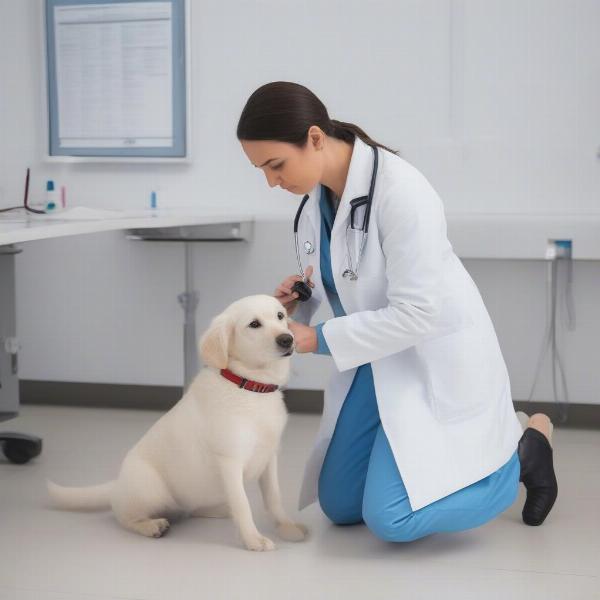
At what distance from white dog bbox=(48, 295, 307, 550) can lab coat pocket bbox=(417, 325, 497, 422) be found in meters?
0.33

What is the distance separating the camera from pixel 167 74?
140 inches

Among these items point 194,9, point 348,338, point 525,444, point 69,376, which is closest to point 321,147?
point 348,338

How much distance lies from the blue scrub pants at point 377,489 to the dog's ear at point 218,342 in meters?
0.40

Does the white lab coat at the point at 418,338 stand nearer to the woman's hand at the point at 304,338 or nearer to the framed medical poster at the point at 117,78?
the woman's hand at the point at 304,338

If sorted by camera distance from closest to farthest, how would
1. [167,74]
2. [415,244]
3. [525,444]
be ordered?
[415,244] < [525,444] < [167,74]

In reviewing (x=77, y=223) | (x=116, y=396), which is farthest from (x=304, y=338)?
(x=116, y=396)

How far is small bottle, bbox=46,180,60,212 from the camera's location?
3.01 m

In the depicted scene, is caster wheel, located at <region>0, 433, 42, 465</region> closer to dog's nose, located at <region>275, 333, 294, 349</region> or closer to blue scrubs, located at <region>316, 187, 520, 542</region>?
blue scrubs, located at <region>316, 187, 520, 542</region>

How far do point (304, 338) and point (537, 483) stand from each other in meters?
0.76

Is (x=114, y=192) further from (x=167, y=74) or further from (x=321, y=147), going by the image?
(x=321, y=147)

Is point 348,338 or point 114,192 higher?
point 114,192

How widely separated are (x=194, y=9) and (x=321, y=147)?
1.82 metres

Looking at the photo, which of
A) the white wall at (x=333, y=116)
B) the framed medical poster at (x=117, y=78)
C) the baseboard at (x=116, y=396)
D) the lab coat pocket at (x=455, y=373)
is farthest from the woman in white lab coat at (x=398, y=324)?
the framed medical poster at (x=117, y=78)

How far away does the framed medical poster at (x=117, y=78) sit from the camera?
3.56 m
